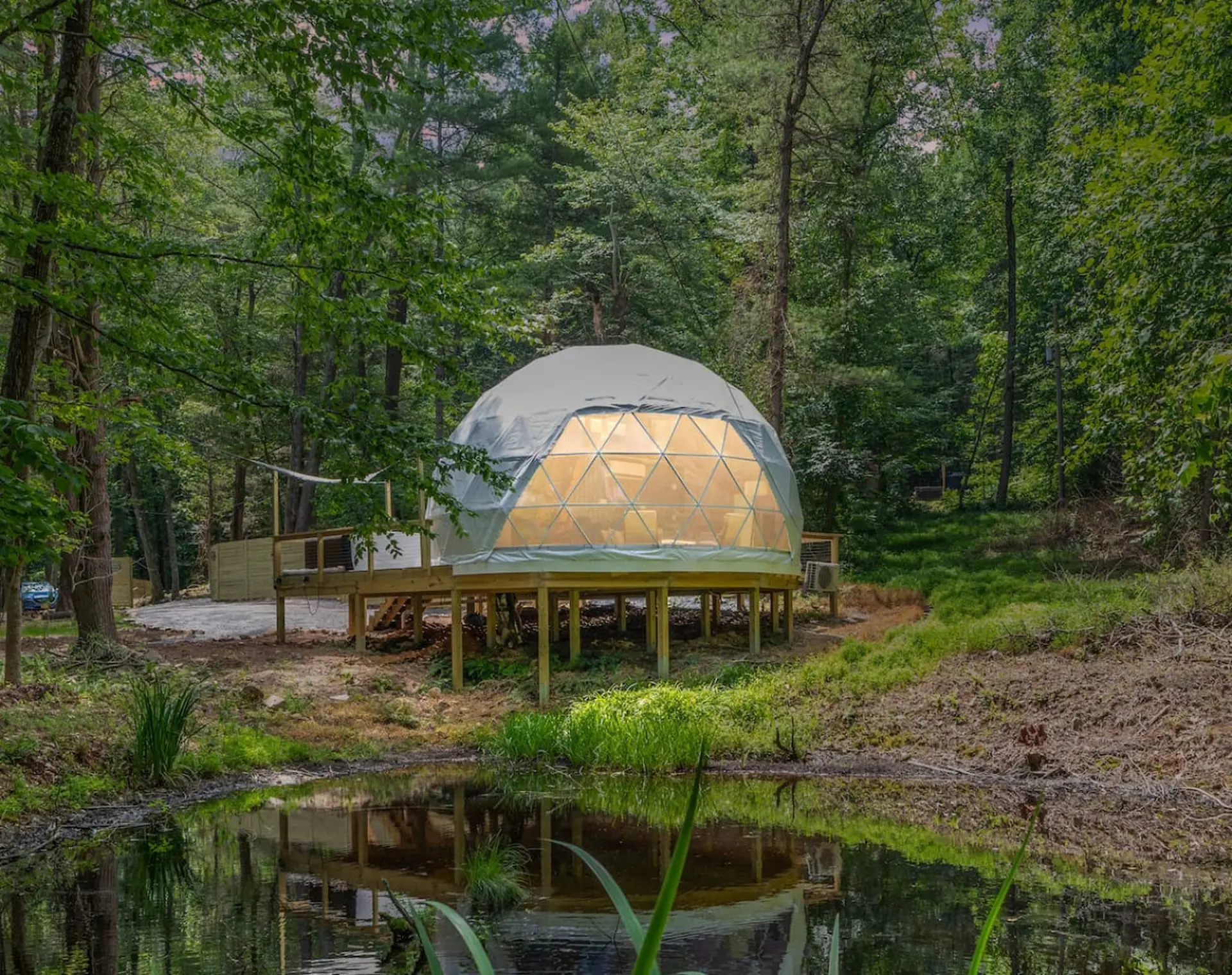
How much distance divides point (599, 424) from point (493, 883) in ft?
31.8

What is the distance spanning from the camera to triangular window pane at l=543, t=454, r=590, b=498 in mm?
14000

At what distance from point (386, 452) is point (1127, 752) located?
20.8 ft

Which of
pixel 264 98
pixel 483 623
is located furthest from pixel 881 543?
pixel 264 98

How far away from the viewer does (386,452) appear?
6766 millimetres

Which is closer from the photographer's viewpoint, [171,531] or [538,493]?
[538,493]

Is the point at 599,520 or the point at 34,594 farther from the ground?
the point at 599,520

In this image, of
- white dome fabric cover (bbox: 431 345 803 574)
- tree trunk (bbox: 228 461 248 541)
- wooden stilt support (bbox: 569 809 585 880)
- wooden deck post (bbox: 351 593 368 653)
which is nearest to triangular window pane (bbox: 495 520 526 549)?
white dome fabric cover (bbox: 431 345 803 574)

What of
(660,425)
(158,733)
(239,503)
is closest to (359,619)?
(660,425)

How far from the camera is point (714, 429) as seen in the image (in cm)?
1495

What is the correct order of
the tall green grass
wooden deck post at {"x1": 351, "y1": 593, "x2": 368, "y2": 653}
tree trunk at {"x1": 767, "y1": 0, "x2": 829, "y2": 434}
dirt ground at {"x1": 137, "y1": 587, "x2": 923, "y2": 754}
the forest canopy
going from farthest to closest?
1. tree trunk at {"x1": 767, "y1": 0, "x2": 829, "y2": 434}
2. wooden deck post at {"x1": 351, "y1": 593, "x2": 368, "y2": 653}
3. dirt ground at {"x1": 137, "y1": 587, "x2": 923, "y2": 754}
4. the tall green grass
5. the forest canopy

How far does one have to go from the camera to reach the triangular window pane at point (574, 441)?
14.2 metres

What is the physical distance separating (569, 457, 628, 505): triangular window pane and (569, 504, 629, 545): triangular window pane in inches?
2.8

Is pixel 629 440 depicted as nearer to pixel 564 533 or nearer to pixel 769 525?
pixel 564 533

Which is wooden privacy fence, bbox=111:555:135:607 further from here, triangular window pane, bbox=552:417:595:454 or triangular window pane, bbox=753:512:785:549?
triangular window pane, bbox=753:512:785:549
